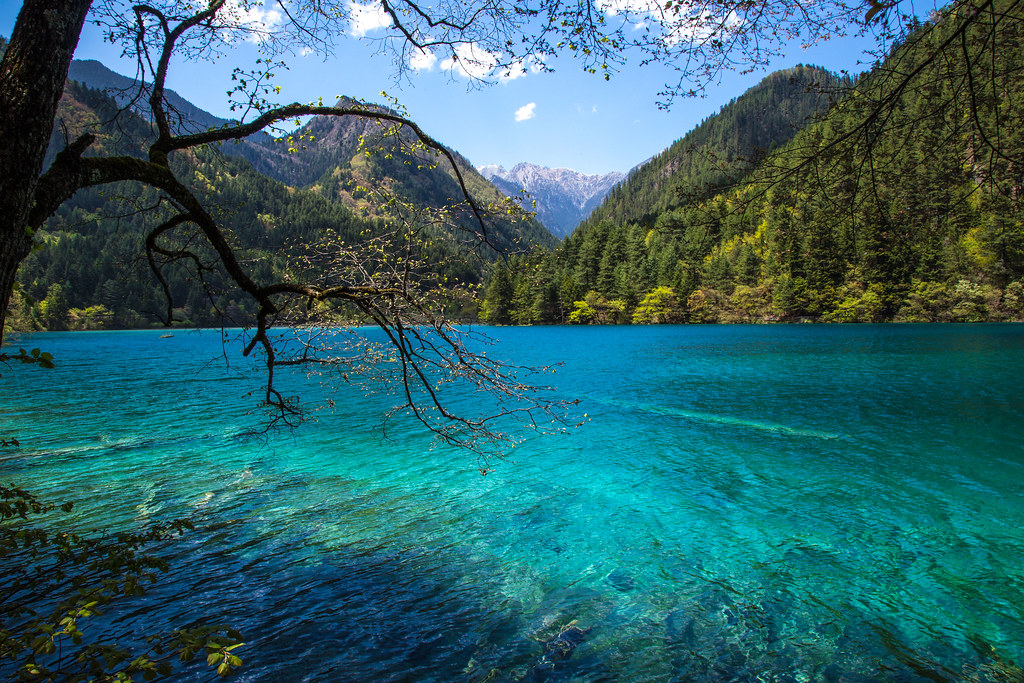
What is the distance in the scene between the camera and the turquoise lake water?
592cm

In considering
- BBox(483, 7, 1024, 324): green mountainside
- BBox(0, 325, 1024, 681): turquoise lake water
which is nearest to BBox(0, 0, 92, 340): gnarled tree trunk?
BBox(0, 325, 1024, 681): turquoise lake water

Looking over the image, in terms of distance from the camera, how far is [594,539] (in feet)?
30.1

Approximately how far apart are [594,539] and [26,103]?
9247 millimetres

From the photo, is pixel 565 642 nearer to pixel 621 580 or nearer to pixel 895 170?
pixel 621 580

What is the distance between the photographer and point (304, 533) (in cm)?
925

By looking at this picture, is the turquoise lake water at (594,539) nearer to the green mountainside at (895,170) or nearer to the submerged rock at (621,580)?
the submerged rock at (621,580)

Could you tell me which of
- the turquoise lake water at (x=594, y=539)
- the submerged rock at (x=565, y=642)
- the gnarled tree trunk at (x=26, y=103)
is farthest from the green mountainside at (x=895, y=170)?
the turquoise lake water at (x=594, y=539)

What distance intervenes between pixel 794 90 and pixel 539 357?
40720 millimetres

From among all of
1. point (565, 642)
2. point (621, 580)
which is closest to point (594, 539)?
point (621, 580)

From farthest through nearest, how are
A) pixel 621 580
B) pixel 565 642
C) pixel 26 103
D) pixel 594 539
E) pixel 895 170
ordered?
pixel 594 539 → pixel 621 580 → pixel 565 642 → pixel 895 170 → pixel 26 103

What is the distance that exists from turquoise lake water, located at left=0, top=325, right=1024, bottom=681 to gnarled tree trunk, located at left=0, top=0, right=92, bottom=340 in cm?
148

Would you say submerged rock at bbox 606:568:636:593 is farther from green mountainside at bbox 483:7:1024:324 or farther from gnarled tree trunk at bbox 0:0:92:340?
gnarled tree trunk at bbox 0:0:92:340

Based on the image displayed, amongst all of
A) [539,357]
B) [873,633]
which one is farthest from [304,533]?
[539,357]

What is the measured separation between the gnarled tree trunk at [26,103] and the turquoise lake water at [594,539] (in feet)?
4.87
